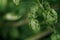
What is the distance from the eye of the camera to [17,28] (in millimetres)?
2287

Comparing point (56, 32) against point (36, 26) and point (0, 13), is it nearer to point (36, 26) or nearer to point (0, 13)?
point (36, 26)

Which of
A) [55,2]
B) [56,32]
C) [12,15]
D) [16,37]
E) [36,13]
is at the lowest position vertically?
[56,32]

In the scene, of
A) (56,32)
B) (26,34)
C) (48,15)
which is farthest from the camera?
(26,34)

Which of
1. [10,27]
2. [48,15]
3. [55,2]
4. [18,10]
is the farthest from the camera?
[10,27]

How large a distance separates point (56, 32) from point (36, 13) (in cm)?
18

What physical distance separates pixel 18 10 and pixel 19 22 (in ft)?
0.85

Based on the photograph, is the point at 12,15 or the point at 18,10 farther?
the point at 12,15

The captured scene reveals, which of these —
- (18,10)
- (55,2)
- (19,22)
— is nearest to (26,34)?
(19,22)

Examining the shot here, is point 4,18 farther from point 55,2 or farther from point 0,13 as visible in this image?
point 55,2

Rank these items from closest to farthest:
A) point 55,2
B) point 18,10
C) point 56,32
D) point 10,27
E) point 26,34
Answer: point 56,32 < point 55,2 < point 18,10 < point 26,34 < point 10,27

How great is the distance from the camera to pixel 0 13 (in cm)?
223

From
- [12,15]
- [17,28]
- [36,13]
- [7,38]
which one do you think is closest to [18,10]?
[12,15]

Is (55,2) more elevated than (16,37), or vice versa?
(16,37)

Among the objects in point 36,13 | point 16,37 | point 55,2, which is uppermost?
point 16,37
